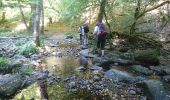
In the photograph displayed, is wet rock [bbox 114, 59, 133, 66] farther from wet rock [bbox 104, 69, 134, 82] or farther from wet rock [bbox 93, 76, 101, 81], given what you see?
wet rock [bbox 93, 76, 101, 81]

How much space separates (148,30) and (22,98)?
11885 mm

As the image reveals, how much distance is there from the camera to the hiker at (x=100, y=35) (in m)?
14.9

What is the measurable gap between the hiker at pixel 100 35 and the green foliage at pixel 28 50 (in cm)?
399

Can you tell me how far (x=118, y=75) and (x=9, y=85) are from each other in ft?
15.1

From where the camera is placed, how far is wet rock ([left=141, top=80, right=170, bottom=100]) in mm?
9711

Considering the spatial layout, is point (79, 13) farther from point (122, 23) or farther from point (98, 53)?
point (98, 53)

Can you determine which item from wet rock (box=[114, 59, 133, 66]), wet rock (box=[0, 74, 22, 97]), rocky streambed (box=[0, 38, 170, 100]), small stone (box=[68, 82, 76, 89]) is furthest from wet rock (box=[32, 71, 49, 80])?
wet rock (box=[114, 59, 133, 66])

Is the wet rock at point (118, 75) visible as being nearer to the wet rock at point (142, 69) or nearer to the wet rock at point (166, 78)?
the wet rock at point (142, 69)

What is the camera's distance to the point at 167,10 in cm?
1723

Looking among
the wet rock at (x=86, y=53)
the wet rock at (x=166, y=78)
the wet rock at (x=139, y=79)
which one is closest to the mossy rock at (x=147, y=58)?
the wet rock at (x=166, y=78)

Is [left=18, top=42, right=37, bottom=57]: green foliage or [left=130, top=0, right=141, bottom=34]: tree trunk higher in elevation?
[left=130, top=0, right=141, bottom=34]: tree trunk

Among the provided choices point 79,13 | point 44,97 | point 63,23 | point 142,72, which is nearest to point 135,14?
point 79,13

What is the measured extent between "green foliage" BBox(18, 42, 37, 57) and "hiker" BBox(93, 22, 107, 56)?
3.99 m

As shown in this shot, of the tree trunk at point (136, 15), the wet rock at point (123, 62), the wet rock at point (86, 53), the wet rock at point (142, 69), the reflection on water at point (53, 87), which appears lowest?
the reflection on water at point (53, 87)
